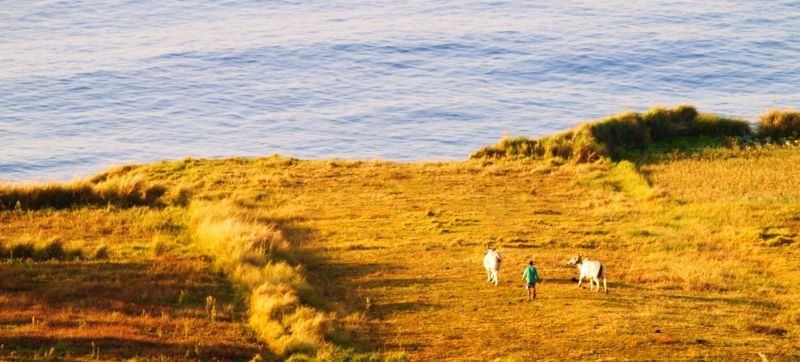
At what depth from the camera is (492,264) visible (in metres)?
24.7

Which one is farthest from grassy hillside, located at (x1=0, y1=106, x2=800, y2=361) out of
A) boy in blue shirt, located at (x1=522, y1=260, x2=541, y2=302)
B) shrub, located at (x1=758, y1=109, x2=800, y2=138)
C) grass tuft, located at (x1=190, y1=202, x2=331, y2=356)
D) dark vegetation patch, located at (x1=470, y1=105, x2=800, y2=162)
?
shrub, located at (x1=758, y1=109, x2=800, y2=138)

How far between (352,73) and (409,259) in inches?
2139

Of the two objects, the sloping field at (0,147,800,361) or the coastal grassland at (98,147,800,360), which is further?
the coastal grassland at (98,147,800,360)

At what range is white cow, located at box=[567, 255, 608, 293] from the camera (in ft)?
78.2

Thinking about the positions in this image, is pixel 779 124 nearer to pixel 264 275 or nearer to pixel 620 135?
pixel 620 135

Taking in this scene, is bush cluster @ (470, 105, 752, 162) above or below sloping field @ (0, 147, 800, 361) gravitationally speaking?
above

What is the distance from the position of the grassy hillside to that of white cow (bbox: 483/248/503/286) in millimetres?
546

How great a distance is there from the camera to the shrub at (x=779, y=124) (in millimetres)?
44250

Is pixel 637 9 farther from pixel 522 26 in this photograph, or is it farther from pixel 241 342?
pixel 241 342

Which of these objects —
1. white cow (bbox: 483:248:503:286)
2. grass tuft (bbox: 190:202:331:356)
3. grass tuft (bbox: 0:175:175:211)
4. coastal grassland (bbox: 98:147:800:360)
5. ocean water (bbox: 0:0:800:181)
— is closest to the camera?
grass tuft (bbox: 190:202:331:356)

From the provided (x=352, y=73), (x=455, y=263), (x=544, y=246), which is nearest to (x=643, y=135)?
(x=544, y=246)

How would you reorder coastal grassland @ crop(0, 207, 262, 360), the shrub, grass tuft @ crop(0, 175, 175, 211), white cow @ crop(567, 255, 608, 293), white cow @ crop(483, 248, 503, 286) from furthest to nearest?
1. the shrub
2. grass tuft @ crop(0, 175, 175, 211)
3. white cow @ crop(483, 248, 503, 286)
4. white cow @ crop(567, 255, 608, 293)
5. coastal grassland @ crop(0, 207, 262, 360)

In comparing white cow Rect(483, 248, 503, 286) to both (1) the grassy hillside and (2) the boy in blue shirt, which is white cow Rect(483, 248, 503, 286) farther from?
(2) the boy in blue shirt

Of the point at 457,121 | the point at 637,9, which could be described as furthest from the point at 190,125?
the point at 637,9
